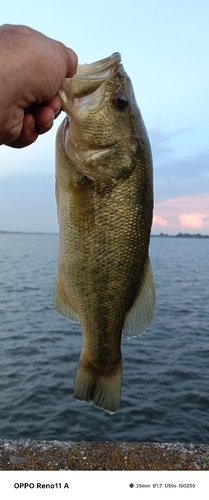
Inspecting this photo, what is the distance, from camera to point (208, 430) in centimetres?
873

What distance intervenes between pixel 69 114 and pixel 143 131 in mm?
454

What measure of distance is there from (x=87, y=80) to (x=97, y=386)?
1943 millimetres

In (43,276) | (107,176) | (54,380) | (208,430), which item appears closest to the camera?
(107,176)

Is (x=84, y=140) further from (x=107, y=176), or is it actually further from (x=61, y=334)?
(x=61, y=334)

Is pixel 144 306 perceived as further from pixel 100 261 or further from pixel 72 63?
pixel 72 63

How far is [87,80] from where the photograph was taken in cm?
261

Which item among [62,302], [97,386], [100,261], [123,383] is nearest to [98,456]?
[97,386]

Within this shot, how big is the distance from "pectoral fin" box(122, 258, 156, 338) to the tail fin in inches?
13.7

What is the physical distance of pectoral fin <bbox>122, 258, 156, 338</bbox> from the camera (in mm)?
2777

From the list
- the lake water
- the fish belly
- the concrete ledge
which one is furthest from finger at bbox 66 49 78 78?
the lake water

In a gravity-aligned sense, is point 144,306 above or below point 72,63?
below

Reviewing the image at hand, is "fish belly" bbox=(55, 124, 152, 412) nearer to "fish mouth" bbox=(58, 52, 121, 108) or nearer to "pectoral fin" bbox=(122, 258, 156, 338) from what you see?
"pectoral fin" bbox=(122, 258, 156, 338)
